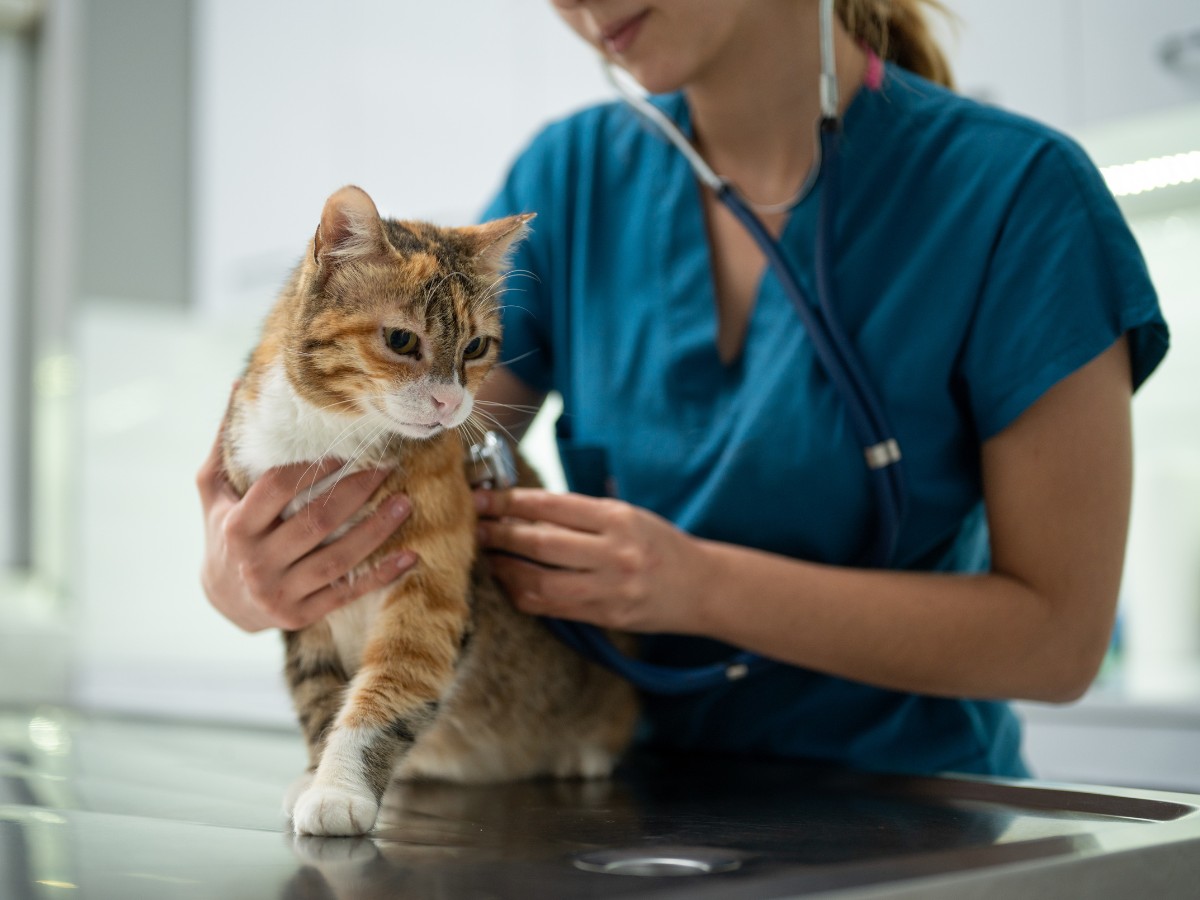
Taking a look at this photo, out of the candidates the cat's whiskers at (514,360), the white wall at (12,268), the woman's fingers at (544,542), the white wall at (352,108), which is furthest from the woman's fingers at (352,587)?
the white wall at (12,268)

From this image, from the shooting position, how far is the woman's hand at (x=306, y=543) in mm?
866

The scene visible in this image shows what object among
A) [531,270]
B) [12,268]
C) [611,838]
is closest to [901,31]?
[531,270]

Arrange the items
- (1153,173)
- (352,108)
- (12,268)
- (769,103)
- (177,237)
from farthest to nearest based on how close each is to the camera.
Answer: (12,268) → (177,237) → (352,108) → (1153,173) → (769,103)

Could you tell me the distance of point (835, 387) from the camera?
1.03m

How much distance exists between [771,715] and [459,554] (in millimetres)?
417

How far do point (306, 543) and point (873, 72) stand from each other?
0.73 m

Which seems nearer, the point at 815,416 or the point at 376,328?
the point at 376,328

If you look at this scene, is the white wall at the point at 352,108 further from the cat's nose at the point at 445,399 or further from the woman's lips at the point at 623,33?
the cat's nose at the point at 445,399

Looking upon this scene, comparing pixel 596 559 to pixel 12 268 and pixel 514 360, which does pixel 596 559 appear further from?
pixel 12 268

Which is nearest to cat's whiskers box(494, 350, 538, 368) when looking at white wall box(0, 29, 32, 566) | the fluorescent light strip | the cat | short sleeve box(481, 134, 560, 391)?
short sleeve box(481, 134, 560, 391)

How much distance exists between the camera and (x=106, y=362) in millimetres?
3211

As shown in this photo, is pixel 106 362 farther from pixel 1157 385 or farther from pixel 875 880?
pixel 875 880

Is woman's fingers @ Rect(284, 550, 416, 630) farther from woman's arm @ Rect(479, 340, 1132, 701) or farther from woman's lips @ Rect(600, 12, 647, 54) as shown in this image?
woman's lips @ Rect(600, 12, 647, 54)

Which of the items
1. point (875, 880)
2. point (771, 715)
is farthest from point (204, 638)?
point (875, 880)
